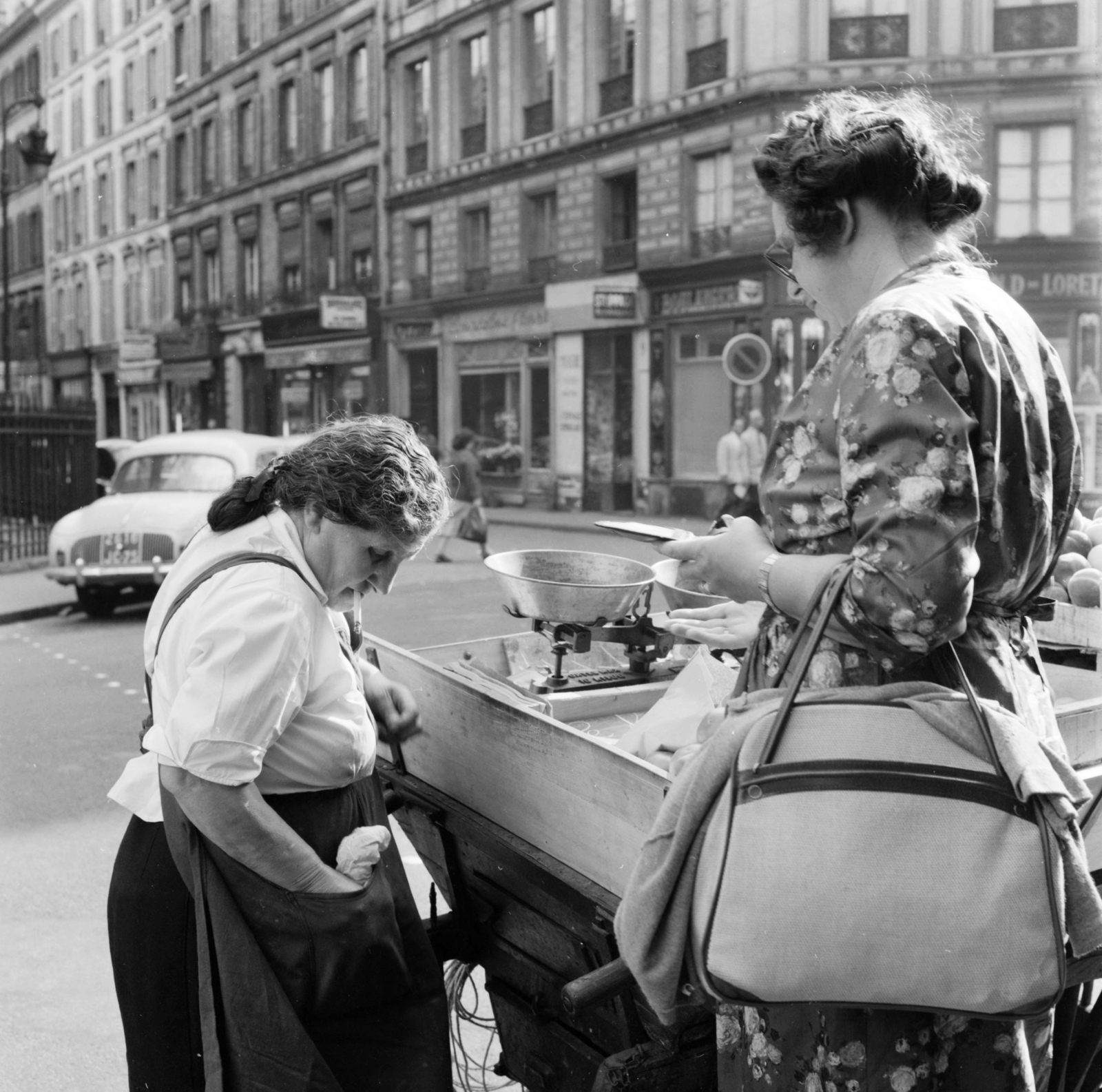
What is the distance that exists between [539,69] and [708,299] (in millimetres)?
7306

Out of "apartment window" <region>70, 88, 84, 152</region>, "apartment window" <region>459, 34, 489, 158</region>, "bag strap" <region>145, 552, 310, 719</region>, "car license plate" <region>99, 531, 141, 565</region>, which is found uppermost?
"apartment window" <region>70, 88, 84, 152</region>

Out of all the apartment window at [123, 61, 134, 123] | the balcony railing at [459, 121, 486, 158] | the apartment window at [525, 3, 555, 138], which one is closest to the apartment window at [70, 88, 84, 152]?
the apartment window at [123, 61, 134, 123]

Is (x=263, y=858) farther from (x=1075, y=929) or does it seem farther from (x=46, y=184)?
(x=46, y=184)

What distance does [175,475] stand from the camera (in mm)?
11734

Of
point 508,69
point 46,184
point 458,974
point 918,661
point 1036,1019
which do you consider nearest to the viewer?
point 918,661

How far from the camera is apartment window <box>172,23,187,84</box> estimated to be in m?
38.8

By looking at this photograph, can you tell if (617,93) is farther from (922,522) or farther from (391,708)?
(922,522)

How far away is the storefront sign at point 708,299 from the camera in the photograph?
66.3ft

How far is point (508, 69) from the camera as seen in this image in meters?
25.7

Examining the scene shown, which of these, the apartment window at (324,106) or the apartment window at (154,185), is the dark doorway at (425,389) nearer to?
the apartment window at (324,106)

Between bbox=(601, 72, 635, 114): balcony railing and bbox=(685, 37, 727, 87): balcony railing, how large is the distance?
1.45m

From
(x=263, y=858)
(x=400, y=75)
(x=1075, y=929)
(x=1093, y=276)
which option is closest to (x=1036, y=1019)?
(x=1075, y=929)

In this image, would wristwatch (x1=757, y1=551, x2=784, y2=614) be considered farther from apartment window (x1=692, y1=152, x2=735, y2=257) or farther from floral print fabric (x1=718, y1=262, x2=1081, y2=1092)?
apartment window (x1=692, y1=152, x2=735, y2=257)

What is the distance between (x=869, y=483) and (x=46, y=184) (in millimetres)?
51976
